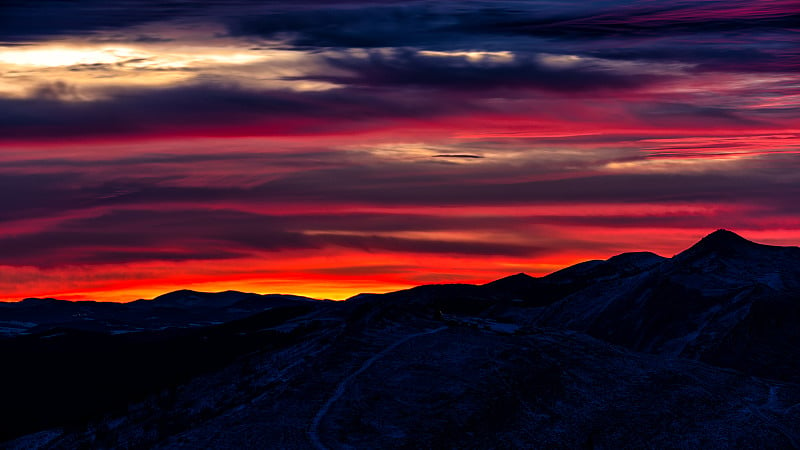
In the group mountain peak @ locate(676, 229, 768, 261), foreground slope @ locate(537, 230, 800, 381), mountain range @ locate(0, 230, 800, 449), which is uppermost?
mountain peak @ locate(676, 229, 768, 261)

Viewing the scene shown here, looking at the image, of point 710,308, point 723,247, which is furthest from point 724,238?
point 710,308

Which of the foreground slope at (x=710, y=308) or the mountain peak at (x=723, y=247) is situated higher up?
the mountain peak at (x=723, y=247)

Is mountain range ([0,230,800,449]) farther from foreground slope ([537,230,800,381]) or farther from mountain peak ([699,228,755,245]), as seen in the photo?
mountain peak ([699,228,755,245])

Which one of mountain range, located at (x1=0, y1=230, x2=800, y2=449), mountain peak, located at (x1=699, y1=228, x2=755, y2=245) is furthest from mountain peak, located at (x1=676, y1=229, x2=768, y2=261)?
mountain range, located at (x1=0, y1=230, x2=800, y2=449)

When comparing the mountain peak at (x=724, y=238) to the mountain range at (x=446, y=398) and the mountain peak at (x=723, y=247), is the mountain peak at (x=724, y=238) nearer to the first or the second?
the mountain peak at (x=723, y=247)

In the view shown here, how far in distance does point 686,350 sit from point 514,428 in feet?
168

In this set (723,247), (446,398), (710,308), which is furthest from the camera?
(723,247)

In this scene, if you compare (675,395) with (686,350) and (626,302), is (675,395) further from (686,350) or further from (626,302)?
(626,302)

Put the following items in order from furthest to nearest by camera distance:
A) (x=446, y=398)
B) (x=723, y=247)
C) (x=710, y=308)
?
1. (x=723, y=247)
2. (x=710, y=308)
3. (x=446, y=398)

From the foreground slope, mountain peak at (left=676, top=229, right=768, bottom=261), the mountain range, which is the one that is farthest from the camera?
mountain peak at (left=676, top=229, right=768, bottom=261)

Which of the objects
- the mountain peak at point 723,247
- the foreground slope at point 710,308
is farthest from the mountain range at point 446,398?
the mountain peak at point 723,247

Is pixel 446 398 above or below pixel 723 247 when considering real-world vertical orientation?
below

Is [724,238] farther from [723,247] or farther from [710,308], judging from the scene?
[710,308]

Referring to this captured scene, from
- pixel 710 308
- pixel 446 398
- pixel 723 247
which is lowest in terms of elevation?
pixel 446 398
